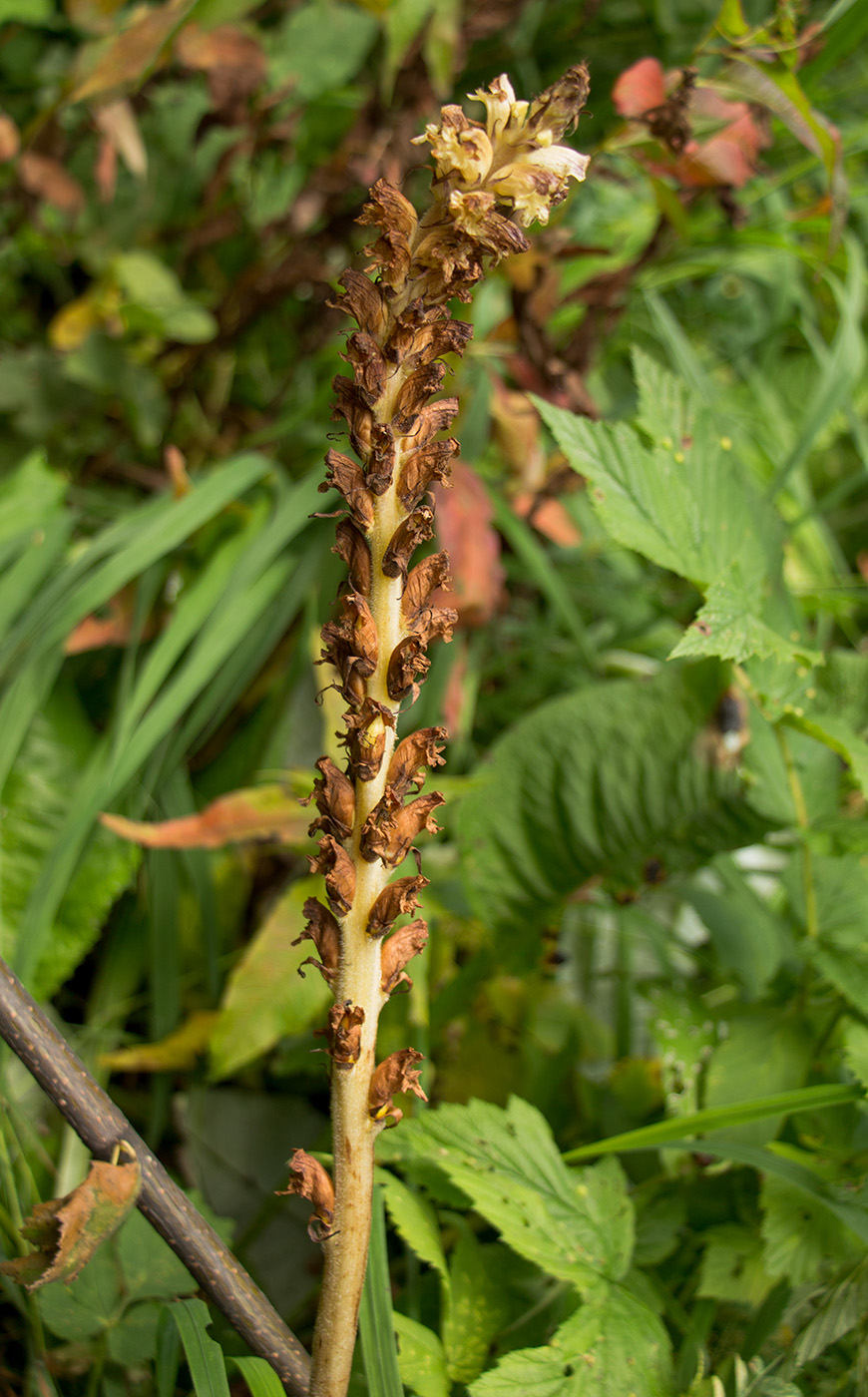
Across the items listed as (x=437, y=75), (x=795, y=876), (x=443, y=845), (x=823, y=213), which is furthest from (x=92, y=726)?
(x=823, y=213)

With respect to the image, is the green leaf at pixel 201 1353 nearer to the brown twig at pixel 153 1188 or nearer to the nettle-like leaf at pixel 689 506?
the brown twig at pixel 153 1188

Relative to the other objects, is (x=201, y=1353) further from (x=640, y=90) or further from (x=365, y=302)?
(x=640, y=90)

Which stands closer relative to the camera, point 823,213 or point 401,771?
point 401,771

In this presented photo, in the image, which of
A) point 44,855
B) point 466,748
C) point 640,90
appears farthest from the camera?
point 466,748

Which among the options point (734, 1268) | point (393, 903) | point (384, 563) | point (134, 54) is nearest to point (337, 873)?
point (393, 903)

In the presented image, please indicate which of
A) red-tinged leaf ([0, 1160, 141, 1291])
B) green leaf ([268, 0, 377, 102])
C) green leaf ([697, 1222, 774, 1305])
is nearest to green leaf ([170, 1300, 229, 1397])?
red-tinged leaf ([0, 1160, 141, 1291])

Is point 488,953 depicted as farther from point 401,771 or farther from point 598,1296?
point 401,771

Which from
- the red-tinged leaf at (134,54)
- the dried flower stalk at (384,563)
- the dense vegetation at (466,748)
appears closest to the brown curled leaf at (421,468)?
the dried flower stalk at (384,563)
